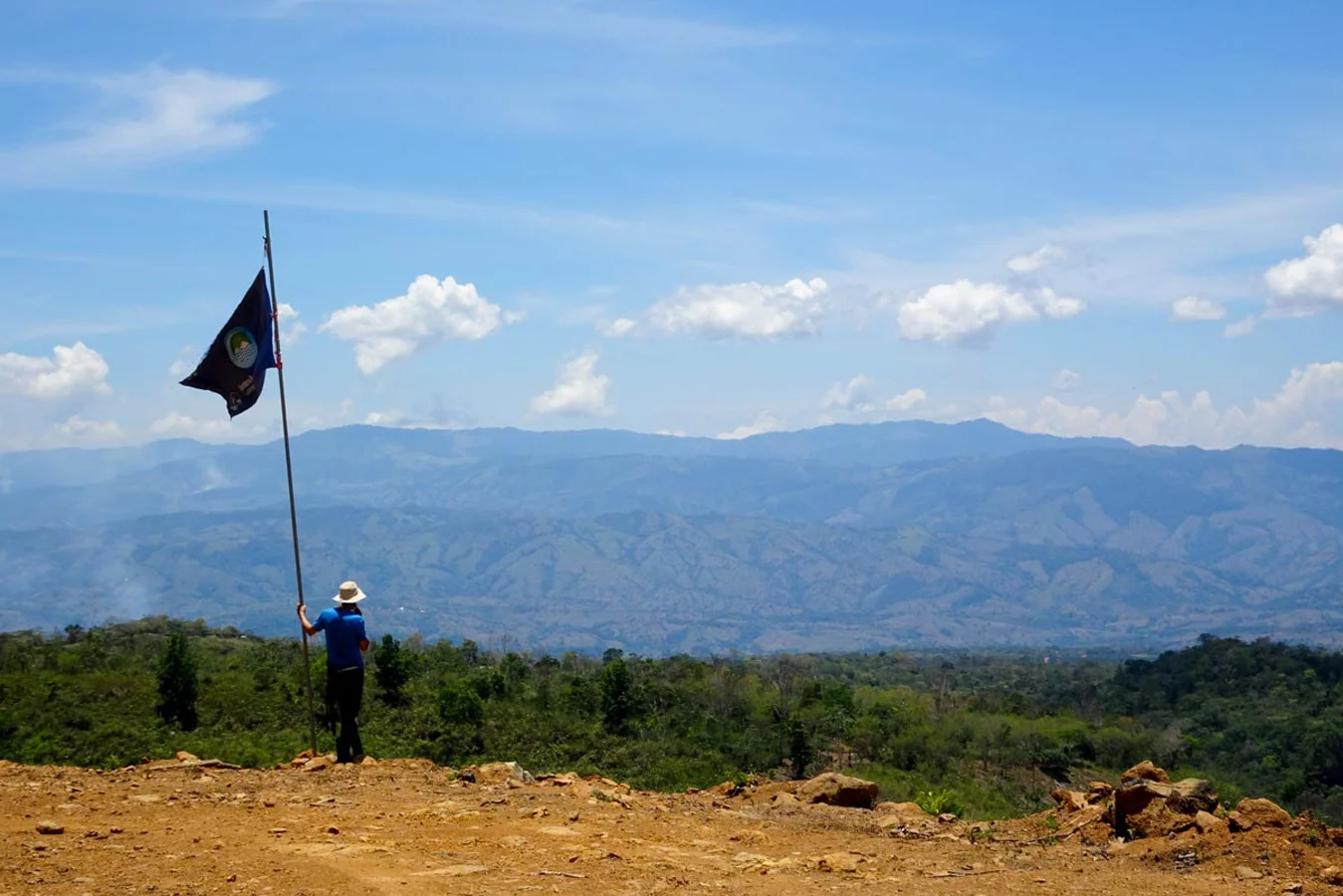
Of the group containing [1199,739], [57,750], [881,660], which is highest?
[57,750]

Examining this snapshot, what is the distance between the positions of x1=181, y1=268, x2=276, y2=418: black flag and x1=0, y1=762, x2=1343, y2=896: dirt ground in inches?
202

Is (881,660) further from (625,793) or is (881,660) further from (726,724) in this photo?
(625,793)

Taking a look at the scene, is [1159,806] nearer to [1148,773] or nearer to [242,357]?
[1148,773]

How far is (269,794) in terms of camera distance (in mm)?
13570

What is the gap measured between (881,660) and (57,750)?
128702mm

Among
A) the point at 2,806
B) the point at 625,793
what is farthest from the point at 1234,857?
the point at 2,806

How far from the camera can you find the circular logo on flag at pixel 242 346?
16.6m

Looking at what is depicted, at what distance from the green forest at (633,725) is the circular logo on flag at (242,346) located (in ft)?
24.5

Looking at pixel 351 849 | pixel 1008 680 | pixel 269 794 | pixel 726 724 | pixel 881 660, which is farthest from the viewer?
pixel 881 660

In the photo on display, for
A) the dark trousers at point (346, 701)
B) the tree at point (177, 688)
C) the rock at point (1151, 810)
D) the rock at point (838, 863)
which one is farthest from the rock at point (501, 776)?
the tree at point (177, 688)

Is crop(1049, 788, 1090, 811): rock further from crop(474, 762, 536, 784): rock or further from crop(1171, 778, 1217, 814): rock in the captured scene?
crop(474, 762, 536, 784): rock

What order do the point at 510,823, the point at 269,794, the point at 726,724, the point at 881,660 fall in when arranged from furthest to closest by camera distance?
the point at 881,660, the point at 726,724, the point at 269,794, the point at 510,823

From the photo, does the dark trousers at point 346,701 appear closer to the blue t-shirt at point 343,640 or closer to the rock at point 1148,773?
the blue t-shirt at point 343,640

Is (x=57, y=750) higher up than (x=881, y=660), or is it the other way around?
(x=57, y=750)
